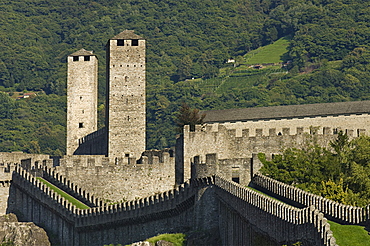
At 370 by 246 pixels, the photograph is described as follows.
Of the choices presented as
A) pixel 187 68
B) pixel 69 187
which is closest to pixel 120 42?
pixel 69 187

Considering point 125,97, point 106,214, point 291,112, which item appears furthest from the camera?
point 291,112

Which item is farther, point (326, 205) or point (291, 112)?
point (291, 112)

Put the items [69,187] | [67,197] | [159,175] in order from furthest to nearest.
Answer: [159,175]
[69,187]
[67,197]

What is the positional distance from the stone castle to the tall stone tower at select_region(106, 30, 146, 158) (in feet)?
0.21

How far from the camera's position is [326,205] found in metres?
40.2

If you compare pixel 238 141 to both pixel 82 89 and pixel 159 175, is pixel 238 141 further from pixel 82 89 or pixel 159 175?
pixel 82 89

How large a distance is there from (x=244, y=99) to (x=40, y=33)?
63.2 meters

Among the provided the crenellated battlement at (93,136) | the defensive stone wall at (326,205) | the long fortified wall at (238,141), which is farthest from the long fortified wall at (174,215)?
the crenellated battlement at (93,136)

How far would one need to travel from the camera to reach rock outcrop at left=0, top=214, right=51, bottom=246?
59031mm

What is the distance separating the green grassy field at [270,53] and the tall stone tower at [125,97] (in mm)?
103286

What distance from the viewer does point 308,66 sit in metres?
158

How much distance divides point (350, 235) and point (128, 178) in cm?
2441

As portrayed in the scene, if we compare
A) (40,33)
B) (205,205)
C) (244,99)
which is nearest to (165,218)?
(205,205)

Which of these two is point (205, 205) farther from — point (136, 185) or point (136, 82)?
point (136, 82)
